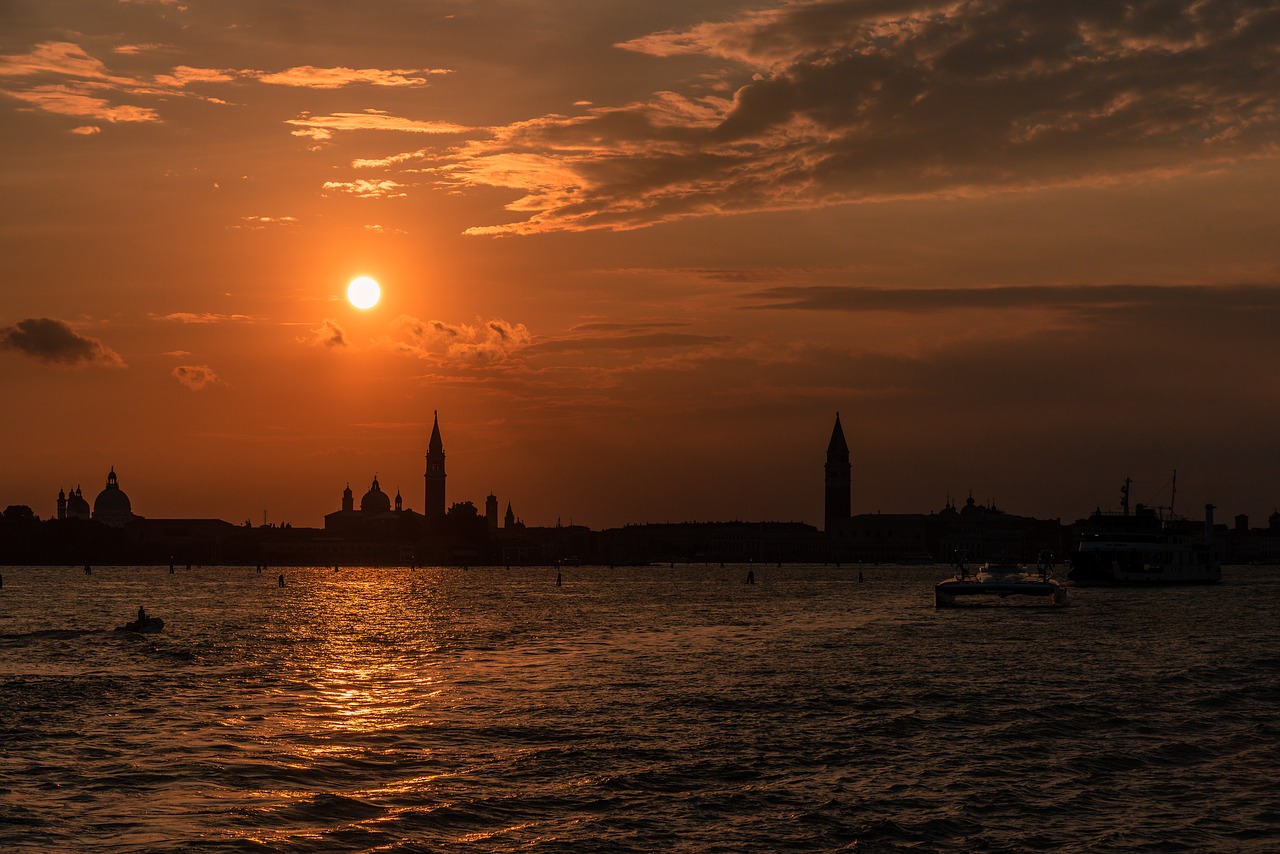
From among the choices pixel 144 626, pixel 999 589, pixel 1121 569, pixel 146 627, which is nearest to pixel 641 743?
pixel 144 626

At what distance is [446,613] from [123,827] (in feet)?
259

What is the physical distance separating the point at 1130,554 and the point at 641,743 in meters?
126

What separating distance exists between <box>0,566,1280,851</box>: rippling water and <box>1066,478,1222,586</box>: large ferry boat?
78.0 metres

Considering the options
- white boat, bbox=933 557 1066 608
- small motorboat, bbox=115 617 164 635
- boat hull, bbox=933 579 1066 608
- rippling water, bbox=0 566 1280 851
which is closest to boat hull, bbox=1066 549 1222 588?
white boat, bbox=933 557 1066 608

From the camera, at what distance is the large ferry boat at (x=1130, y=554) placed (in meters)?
149

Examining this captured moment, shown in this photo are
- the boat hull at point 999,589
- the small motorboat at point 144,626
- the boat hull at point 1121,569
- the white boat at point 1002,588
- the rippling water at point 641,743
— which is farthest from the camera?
the boat hull at point 1121,569

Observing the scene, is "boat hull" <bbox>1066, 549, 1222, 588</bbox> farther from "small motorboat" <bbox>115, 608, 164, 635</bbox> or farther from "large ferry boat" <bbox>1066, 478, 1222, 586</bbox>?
"small motorboat" <bbox>115, 608, 164, 635</bbox>

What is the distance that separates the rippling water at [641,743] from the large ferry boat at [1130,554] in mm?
77966

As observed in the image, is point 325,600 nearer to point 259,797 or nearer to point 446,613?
point 446,613

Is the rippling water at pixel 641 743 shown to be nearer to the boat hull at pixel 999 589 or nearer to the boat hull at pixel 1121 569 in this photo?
the boat hull at pixel 999 589

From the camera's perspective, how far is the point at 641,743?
115 ft

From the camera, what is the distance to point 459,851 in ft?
79.9

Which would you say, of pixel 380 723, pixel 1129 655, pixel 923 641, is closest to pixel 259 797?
pixel 380 723

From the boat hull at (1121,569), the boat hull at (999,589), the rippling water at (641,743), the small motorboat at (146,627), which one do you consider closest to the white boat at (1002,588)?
the boat hull at (999,589)
